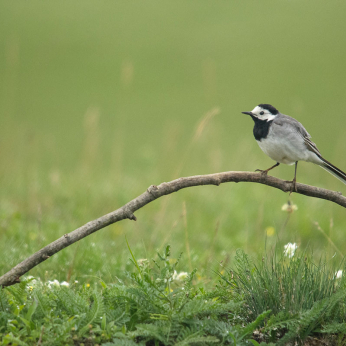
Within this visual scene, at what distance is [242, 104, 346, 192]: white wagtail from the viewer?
352 cm

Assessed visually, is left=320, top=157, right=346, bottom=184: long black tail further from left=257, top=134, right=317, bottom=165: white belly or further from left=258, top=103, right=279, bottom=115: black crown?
left=258, top=103, right=279, bottom=115: black crown

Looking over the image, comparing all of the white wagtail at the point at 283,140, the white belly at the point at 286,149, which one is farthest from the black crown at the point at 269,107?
the white belly at the point at 286,149

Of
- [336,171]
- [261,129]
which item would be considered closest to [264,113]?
[261,129]

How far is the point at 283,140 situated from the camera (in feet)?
11.5

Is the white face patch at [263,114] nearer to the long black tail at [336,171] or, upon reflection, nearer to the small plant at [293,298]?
the long black tail at [336,171]

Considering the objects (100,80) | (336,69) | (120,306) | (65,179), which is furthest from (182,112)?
(120,306)

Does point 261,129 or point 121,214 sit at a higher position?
point 261,129

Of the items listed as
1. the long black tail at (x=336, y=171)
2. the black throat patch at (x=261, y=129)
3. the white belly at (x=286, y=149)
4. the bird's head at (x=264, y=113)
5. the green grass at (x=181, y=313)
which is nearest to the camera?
the green grass at (x=181, y=313)

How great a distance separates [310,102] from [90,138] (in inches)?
425

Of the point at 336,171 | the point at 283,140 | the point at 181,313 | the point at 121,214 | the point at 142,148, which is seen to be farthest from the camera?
the point at 142,148

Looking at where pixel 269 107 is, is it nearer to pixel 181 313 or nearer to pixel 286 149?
pixel 286 149

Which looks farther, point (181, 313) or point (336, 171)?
point (336, 171)

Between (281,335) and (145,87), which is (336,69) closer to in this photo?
(145,87)

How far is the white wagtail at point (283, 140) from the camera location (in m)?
3.52
